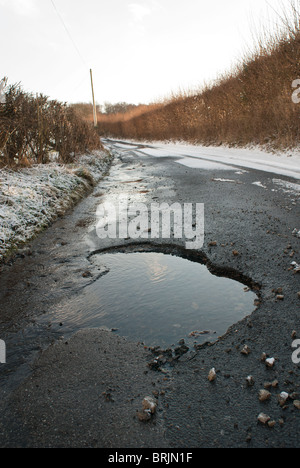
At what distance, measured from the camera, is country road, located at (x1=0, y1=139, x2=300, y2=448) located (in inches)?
60.0

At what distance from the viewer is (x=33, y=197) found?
5.86 m

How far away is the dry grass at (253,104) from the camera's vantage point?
38.2 feet

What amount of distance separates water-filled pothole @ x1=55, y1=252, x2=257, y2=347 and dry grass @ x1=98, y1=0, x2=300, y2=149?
9.55 meters

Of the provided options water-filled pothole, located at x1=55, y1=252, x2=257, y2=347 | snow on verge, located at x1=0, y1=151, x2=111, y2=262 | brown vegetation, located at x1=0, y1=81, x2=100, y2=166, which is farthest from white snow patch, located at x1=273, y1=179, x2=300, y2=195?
brown vegetation, located at x1=0, y1=81, x2=100, y2=166

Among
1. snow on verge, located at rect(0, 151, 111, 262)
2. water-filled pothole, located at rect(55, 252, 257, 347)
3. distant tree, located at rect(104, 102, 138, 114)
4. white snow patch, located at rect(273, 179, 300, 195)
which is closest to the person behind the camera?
water-filled pothole, located at rect(55, 252, 257, 347)

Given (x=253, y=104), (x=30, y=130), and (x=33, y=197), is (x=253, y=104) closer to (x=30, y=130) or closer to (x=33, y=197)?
(x=30, y=130)

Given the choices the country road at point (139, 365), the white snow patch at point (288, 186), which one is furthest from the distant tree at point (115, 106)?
the country road at point (139, 365)

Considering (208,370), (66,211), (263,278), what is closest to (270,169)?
(66,211)

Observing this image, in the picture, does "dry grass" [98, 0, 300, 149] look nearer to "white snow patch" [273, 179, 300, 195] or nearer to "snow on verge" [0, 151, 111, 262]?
"white snow patch" [273, 179, 300, 195]

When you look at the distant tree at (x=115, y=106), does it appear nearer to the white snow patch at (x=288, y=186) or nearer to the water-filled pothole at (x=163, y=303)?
the white snow patch at (x=288, y=186)

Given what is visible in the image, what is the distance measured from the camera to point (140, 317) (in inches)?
98.2

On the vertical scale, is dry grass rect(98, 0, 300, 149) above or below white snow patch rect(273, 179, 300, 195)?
above
